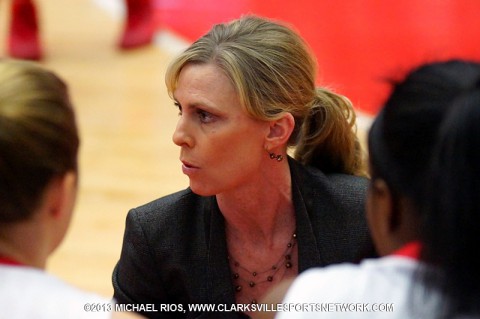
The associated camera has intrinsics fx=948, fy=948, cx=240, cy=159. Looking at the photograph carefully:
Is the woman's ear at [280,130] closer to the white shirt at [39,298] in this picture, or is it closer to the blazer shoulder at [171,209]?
the blazer shoulder at [171,209]

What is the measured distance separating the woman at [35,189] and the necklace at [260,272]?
2.23 feet

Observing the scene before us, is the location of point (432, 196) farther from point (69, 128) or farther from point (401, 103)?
point (69, 128)

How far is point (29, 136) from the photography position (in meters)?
1.21

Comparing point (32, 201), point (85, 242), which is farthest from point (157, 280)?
point (85, 242)

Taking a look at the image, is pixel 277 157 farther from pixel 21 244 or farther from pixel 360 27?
pixel 360 27

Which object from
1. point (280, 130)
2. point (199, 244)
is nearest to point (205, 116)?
point (280, 130)

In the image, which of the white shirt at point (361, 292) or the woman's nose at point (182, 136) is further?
the woman's nose at point (182, 136)

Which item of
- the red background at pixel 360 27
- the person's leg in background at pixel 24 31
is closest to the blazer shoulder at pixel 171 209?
the red background at pixel 360 27

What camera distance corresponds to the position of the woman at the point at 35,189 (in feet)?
3.92

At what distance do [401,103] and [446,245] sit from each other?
0.20m

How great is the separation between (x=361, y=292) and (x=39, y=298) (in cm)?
40

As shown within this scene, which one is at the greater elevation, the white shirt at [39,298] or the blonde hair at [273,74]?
the blonde hair at [273,74]

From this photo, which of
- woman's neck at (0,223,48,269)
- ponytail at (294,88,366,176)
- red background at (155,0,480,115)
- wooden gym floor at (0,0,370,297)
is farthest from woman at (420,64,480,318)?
red background at (155,0,480,115)

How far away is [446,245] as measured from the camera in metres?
1.10
